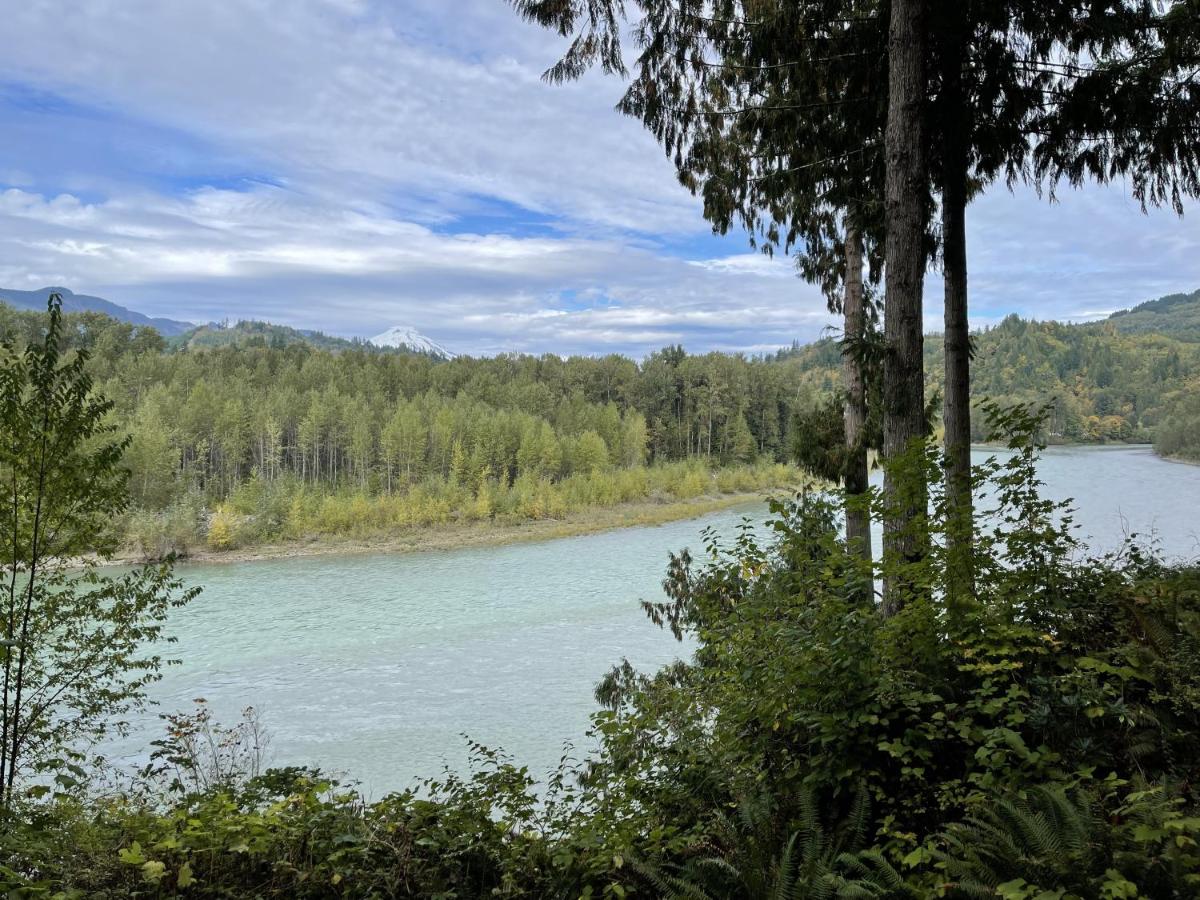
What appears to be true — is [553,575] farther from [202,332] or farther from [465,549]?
[202,332]

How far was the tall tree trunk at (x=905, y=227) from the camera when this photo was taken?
4141 millimetres

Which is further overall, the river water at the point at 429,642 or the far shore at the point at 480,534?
the far shore at the point at 480,534

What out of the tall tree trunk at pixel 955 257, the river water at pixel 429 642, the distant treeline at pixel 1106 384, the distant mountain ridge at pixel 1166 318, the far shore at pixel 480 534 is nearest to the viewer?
the tall tree trunk at pixel 955 257

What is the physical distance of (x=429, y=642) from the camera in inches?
711

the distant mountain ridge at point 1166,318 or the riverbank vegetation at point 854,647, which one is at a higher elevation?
the distant mountain ridge at point 1166,318

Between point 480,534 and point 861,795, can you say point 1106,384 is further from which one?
point 861,795

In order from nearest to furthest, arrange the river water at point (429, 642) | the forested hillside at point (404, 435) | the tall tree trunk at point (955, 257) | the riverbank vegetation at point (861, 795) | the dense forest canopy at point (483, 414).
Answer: the riverbank vegetation at point (861, 795), the tall tree trunk at point (955, 257), the river water at point (429, 642), the forested hillside at point (404, 435), the dense forest canopy at point (483, 414)

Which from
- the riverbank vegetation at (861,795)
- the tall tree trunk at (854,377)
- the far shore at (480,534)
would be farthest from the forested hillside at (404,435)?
the riverbank vegetation at (861,795)

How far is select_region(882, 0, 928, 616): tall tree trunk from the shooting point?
4141mm

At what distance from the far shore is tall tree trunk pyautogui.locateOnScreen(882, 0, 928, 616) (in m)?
24.8

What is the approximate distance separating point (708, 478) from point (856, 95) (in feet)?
146

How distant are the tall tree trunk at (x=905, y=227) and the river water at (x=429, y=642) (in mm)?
3821

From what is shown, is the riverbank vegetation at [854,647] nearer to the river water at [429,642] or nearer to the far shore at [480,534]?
the river water at [429,642]

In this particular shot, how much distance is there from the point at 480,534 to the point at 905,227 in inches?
1321
